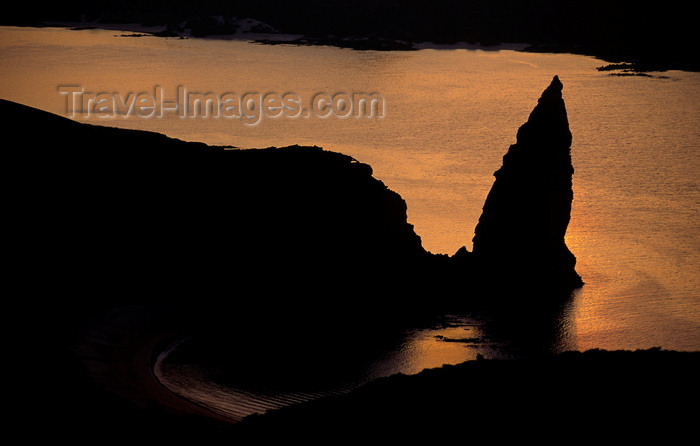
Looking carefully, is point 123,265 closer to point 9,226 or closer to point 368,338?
point 9,226

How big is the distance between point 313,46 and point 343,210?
383ft

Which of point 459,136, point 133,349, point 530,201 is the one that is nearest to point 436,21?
point 459,136

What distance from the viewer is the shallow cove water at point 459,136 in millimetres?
40281

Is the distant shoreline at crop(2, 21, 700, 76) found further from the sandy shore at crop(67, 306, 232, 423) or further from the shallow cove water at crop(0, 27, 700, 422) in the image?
the sandy shore at crop(67, 306, 232, 423)

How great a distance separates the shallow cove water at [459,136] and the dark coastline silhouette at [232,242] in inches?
71.7

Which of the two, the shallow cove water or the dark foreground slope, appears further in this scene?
the shallow cove water

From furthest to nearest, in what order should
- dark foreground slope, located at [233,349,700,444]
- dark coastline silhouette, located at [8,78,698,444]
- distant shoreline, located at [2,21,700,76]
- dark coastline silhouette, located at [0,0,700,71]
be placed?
1. dark coastline silhouette, located at [0,0,700,71]
2. distant shoreline, located at [2,21,700,76]
3. dark coastline silhouette, located at [8,78,698,444]
4. dark foreground slope, located at [233,349,700,444]

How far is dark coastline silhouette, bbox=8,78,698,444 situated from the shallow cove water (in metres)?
1.82

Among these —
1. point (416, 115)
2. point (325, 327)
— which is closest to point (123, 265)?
point (325, 327)

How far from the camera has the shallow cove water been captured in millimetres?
40281

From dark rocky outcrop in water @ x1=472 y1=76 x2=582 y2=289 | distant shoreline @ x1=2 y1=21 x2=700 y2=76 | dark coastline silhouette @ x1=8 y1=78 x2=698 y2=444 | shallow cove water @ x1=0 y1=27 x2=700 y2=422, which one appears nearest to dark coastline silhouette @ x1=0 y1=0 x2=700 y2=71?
distant shoreline @ x1=2 y1=21 x2=700 y2=76

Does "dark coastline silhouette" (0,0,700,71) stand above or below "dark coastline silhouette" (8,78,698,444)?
above

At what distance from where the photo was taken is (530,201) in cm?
4288

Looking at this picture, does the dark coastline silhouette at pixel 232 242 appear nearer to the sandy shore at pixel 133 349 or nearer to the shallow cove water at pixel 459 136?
the sandy shore at pixel 133 349
